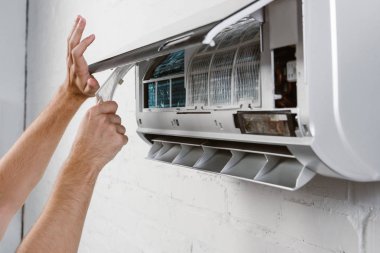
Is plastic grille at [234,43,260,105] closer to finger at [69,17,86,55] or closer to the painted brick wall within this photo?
the painted brick wall

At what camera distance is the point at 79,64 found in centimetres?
108

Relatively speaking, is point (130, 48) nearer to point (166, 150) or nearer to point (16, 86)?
point (166, 150)

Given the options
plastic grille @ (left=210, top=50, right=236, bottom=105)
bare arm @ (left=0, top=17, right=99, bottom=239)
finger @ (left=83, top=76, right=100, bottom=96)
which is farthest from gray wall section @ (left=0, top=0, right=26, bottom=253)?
plastic grille @ (left=210, top=50, right=236, bottom=105)

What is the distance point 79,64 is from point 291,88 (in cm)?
60

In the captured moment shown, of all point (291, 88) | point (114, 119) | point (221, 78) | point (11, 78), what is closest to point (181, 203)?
point (114, 119)

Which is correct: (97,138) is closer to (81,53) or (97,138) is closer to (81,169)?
(81,169)

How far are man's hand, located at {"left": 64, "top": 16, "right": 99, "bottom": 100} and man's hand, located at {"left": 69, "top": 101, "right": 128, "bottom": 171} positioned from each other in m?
0.11

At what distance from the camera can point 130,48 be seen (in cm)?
86

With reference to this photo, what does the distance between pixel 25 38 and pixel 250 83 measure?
254 cm

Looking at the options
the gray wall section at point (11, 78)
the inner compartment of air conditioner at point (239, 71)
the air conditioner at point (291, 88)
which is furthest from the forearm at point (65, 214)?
the gray wall section at point (11, 78)

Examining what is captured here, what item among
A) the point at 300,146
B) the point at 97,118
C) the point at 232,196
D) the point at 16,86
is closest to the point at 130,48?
the point at 97,118

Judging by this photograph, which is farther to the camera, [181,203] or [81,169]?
[181,203]

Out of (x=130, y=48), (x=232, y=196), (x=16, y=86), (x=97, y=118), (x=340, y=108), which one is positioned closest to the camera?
(x=340, y=108)

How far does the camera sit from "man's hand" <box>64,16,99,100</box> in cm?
106
